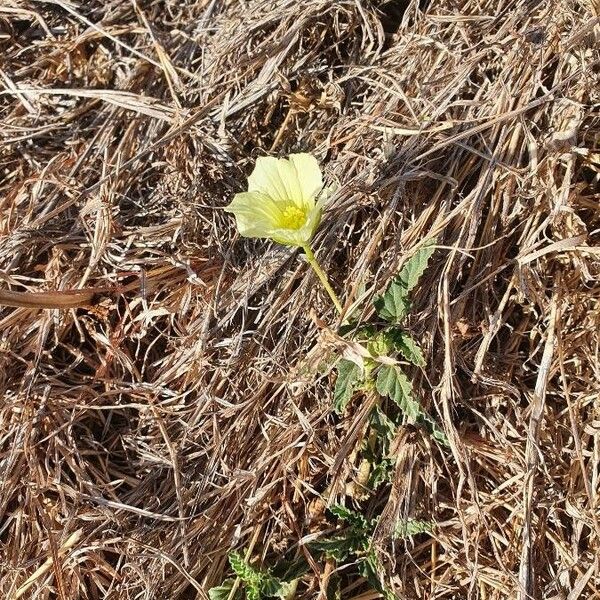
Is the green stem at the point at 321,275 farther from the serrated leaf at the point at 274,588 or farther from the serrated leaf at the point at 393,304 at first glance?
the serrated leaf at the point at 274,588

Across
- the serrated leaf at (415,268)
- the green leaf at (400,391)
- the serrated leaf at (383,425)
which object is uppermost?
the serrated leaf at (415,268)

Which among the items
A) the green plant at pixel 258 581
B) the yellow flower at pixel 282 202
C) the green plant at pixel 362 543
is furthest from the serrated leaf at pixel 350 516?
the yellow flower at pixel 282 202

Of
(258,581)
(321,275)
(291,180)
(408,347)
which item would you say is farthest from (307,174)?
(258,581)

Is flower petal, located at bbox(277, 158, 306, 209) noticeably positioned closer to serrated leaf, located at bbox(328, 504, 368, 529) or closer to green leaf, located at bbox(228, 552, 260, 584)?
serrated leaf, located at bbox(328, 504, 368, 529)

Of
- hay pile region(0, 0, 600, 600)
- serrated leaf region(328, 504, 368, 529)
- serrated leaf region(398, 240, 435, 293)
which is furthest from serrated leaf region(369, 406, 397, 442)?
serrated leaf region(398, 240, 435, 293)

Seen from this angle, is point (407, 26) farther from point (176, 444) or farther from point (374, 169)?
point (176, 444)

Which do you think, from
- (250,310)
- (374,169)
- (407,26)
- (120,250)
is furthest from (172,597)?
(407,26)
